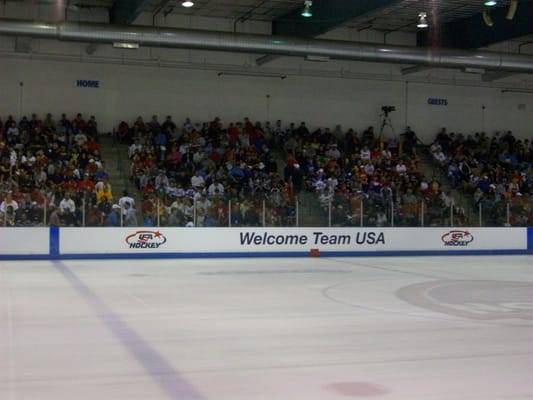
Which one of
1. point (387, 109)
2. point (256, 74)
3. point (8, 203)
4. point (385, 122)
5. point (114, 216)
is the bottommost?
point (114, 216)

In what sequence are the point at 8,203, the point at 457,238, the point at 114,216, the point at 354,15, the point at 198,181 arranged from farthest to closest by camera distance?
1. the point at 198,181
2. the point at 457,238
3. the point at 354,15
4. the point at 114,216
5. the point at 8,203

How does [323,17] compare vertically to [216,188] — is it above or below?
above

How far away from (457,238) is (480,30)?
7.28 metres

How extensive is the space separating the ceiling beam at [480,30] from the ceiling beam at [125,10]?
1084 centimetres

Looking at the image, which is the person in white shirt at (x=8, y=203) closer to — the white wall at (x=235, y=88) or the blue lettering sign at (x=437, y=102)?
the white wall at (x=235, y=88)

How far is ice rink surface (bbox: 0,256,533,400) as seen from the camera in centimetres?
573

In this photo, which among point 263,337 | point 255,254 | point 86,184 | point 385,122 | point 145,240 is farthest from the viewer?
point 385,122

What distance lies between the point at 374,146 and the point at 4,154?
46.7 feet

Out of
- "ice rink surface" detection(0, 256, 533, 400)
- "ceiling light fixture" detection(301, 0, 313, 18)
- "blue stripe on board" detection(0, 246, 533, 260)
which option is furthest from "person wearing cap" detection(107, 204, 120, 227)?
"ceiling light fixture" detection(301, 0, 313, 18)

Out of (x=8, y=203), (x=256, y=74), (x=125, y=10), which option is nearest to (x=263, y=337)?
(x=8, y=203)

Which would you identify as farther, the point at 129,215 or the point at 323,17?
the point at 323,17

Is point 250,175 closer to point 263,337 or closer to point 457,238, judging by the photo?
point 457,238

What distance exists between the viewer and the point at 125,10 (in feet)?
71.6

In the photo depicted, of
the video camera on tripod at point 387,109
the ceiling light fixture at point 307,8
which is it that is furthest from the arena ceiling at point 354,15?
the video camera on tripod at point 387,109
